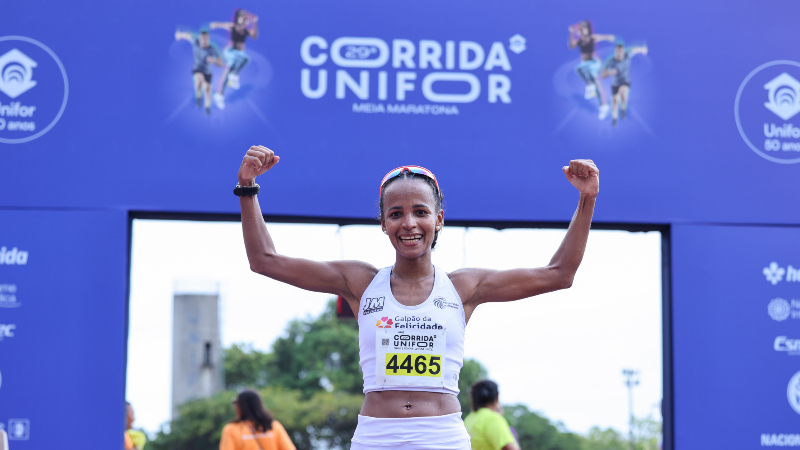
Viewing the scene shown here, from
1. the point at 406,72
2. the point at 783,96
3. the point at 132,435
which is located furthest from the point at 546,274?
the point at 132,435

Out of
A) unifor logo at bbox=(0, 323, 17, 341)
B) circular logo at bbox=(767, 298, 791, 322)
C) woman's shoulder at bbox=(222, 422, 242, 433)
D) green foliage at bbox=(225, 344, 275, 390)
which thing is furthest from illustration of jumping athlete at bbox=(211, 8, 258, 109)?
green foliage at bbox=(225, 344, 275, 390)

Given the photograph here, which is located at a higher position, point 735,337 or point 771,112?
point 771,112

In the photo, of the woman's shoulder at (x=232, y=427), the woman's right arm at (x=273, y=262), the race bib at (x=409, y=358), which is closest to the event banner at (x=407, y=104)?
the woman's shoulder at (x=232, y=427)

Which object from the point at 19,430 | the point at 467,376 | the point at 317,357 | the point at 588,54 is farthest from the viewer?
the point at 317,357

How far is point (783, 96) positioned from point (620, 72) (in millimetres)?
1138

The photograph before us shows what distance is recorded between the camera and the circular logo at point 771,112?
5750mm

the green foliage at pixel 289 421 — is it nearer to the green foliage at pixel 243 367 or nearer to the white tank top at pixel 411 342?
the green foliage at pixel 243 367

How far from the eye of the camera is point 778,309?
5566 millimetres

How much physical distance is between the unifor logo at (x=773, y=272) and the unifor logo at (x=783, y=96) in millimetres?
1028

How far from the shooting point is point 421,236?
270 centimetres

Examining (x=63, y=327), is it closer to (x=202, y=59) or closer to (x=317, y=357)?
(x=202, y=59)

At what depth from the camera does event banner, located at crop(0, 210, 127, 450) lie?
512cm

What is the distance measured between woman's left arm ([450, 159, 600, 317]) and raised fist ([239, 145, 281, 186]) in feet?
2.39

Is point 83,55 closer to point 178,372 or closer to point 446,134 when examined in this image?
point 446,134
